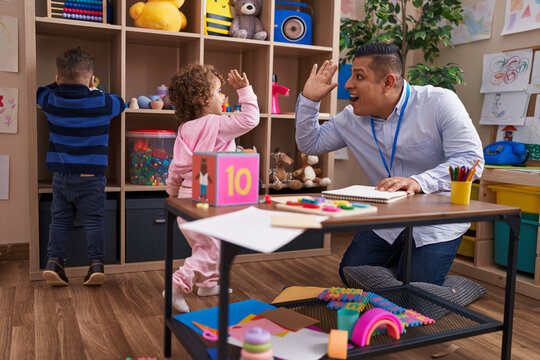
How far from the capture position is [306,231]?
3.43 ft

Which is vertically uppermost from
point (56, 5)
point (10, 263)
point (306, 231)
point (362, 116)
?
point (56, 5)

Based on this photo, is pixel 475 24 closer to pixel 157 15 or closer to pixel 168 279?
pixel 157 15

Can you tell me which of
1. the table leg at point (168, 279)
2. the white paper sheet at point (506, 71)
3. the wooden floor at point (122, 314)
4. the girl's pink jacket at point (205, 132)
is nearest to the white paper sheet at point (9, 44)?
the wooden floor at point (122, 314)

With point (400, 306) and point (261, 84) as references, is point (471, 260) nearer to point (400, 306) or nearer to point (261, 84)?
point (400, 306)

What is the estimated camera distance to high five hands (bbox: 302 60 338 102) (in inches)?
70.2

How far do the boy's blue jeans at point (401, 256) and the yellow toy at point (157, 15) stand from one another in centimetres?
143

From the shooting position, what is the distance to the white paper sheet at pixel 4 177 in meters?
2.66

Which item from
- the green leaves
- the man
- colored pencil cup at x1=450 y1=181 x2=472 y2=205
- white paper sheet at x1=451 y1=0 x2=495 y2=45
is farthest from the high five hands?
white paper sheet at x1=451 y1=0 x2=495 y2=45

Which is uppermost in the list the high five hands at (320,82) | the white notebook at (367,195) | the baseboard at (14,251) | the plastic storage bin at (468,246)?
the high five hands at (320,82)

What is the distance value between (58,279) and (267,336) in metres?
1.47

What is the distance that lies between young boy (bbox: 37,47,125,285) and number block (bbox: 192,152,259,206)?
3.87 feet

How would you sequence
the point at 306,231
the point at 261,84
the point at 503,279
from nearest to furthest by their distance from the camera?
the point at 306,231 → the point at 503,279 → the point at 261,84

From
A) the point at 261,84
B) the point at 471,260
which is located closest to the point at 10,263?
the point at 261,84

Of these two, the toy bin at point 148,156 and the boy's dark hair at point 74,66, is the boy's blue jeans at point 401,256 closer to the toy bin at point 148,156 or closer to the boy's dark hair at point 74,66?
the toy bin at point 148,156
